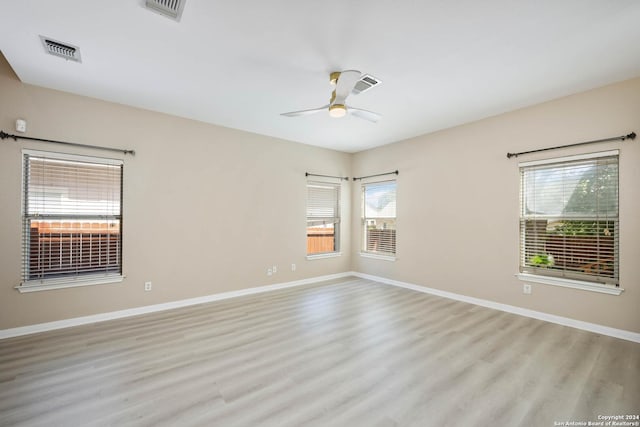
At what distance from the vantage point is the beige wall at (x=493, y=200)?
3.09 metres

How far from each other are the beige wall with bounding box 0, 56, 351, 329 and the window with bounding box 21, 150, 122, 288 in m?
0.10

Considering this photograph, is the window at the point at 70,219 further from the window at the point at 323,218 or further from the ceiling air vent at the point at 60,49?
the window at the point at 323,218

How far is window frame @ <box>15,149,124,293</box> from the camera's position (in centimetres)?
317

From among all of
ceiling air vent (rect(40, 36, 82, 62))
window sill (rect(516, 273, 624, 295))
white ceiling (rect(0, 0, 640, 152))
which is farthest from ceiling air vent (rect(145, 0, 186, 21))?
window sill (rect(516, 273, 624, 295))

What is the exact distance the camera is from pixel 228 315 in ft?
12.4

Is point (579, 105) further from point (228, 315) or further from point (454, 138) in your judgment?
point (228, 315)

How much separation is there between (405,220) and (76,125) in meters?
5.09

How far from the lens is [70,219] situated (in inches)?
134

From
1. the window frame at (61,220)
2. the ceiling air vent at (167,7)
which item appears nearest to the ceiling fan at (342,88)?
the ceiling air vent at (167,7)

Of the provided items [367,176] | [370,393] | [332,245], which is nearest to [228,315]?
[370,393]

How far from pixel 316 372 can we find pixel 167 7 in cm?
303

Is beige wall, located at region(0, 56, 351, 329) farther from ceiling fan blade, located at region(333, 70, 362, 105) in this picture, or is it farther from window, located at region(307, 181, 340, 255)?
ceiling fan blade, located at region(333, 70, 362, 105)

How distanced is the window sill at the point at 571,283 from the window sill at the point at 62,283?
5337 mm

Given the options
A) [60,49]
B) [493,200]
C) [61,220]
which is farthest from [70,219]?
[493,200]
